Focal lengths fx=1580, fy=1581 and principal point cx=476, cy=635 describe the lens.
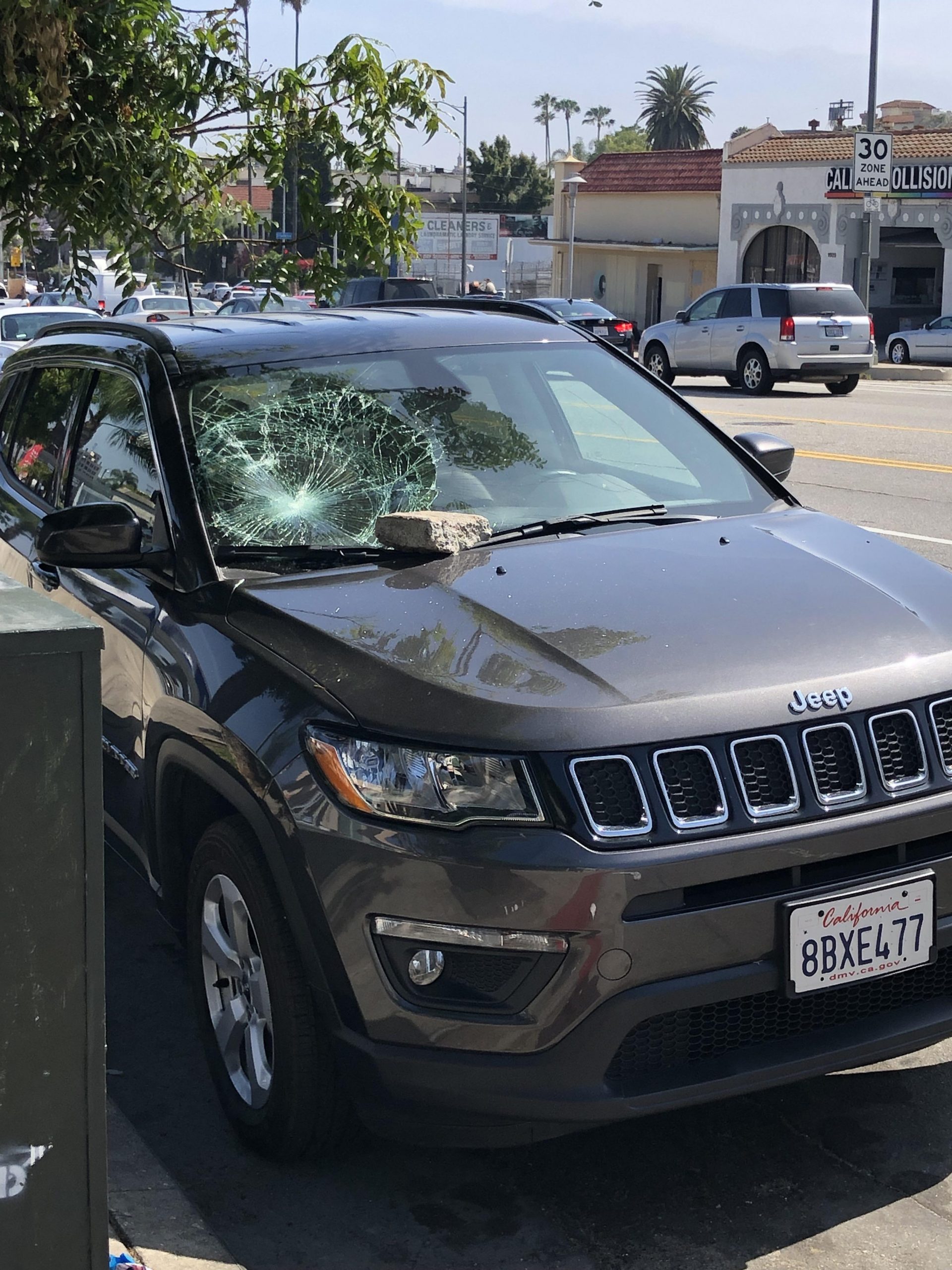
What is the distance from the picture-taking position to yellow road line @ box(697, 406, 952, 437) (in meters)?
17.8

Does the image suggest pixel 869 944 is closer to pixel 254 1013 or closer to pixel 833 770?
pixel 833 770

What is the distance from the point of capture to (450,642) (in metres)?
3.24

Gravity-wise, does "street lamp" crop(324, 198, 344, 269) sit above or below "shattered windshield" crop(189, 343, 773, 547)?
Answer: above

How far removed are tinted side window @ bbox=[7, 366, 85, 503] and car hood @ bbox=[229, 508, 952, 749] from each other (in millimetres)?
1555

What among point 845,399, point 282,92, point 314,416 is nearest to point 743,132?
point 845,399

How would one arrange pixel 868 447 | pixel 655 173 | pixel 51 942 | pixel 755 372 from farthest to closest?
pixel 655 173 → pixel 755 372 → pixel 868 447 → pixel 51 942

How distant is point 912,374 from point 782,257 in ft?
58.5

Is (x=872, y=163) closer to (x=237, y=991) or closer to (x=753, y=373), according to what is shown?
(x=753, y=373)

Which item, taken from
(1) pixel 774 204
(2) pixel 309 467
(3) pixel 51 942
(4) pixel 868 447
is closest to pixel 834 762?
(3) pixel 51 942

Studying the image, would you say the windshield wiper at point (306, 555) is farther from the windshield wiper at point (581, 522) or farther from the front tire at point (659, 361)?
the front tire at point (659, 361)

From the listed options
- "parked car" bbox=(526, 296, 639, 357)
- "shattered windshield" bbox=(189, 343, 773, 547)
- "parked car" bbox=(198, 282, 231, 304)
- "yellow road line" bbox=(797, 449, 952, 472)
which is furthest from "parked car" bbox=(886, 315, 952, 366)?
"shattered windshield" bbox=(189, 343, 773, 547)

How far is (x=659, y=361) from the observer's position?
26.5 metres

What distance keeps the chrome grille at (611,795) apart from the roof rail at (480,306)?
2.41m

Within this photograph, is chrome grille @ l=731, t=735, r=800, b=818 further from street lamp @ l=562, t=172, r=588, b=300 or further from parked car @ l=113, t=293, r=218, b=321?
parked car @ l=113, t=293, r=218, b=321
